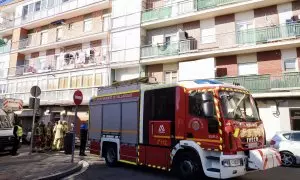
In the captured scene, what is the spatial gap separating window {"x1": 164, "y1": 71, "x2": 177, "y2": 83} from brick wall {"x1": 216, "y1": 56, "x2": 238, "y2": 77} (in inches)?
140

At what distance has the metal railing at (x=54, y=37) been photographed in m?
27.4

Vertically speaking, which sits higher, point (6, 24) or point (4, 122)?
point (6, 24)

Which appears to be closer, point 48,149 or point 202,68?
point 48,149

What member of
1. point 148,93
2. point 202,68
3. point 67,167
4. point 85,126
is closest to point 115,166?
point 67,167

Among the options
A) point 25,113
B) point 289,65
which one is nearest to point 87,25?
point 25,113

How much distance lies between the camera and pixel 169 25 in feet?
76.2

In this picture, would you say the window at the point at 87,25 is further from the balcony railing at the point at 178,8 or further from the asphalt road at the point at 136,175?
the asphalt road at the point at 136,175

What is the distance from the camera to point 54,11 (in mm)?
30406

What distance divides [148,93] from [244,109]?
10.9 feet

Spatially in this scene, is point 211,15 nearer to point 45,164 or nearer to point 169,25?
point 169,25

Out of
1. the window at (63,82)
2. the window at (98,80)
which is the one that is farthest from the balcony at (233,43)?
the window at (63,82)

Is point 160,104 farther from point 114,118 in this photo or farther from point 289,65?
point 289,65

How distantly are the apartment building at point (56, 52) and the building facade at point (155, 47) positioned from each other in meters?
0.11

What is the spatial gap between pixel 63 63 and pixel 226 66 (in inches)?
661
